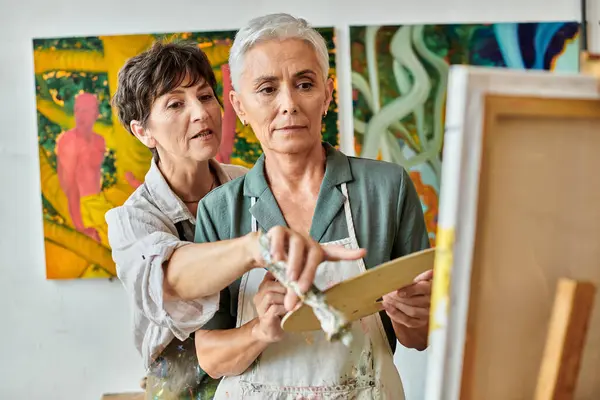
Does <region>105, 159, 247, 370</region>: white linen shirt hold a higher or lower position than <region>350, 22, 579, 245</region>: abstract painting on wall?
lower

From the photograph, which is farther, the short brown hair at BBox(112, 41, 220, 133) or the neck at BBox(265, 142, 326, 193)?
the short brown hair at BBox(112, 41, 220, 133)

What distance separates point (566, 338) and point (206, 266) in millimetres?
561

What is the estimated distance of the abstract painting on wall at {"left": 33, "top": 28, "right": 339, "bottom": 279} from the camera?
7.89ft

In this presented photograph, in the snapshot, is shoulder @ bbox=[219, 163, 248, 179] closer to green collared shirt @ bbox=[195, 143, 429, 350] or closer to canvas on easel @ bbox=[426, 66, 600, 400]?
green collared shirt @ bbox=[195, 143, 429, 350]

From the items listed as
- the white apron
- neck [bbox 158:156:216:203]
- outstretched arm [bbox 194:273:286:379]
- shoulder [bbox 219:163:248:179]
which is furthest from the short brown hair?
outstretched arm [bbox 194:273:286:379]

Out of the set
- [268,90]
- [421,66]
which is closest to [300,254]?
[268,90]

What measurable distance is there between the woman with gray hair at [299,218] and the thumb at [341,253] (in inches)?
10.9

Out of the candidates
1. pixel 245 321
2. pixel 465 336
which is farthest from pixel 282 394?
pixel 465 336

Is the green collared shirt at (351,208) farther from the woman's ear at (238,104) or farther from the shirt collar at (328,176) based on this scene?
the woman's ear at (238,104)

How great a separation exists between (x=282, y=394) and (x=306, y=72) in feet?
2.00

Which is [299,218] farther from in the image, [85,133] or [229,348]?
[85,133]

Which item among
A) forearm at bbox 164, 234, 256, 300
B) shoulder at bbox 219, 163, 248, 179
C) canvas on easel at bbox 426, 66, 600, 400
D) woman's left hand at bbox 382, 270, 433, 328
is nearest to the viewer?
canvas on easel at bbox 426, 66, 600, 400

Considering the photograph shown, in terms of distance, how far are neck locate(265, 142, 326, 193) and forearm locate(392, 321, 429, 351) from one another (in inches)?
12.2

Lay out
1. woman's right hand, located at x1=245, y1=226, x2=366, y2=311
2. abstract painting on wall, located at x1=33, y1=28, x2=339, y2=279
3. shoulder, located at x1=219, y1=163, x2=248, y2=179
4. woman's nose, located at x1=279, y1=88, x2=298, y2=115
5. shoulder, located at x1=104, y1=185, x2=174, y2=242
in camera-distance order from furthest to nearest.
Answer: abstract painting on wall, located at x1=33, y1=28, x2=339, y2=279
shoulder, located at x1=219, y1=163, x2=248, y2=179
shoulder, located at x1=104, y1=185, x2=174, y2=242
woman's nose, located at x1=279, y1=88, x2=298, y2=115
woman's right hand, located at x1=245, y1=226, x2=366, y2=311
